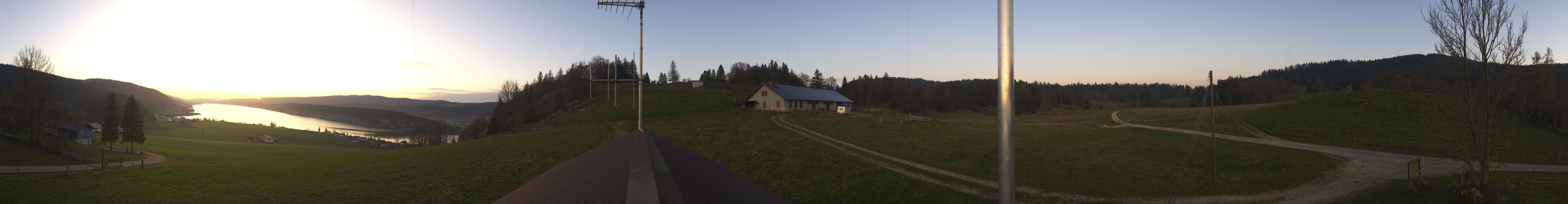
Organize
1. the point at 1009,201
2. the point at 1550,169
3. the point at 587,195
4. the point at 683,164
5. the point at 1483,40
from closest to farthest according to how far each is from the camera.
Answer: the point at 1009,201
the point at 587,195
the point at 683,164
the point at 1483,40
the point at 1550,169

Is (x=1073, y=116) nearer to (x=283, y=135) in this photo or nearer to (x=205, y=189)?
(x=205, y=189)

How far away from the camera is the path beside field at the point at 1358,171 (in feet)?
53.2

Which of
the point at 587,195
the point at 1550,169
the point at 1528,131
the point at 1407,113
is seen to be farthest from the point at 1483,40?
the point at 1407,113

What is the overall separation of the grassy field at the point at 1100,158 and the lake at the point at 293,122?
A: 121841 mm

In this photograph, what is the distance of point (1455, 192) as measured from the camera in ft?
49.1

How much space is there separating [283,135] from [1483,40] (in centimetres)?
12562

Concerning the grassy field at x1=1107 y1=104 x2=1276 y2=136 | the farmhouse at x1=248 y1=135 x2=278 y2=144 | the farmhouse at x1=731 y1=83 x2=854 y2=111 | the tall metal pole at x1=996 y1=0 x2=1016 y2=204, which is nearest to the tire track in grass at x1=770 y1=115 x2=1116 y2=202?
the tall metal pole at x1=996 y1=0 x2=1016 y2=204

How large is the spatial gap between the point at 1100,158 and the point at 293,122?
231512mm

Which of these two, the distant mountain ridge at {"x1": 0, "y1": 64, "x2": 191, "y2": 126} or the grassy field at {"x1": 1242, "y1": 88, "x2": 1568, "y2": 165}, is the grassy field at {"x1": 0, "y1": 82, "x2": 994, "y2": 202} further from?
the distant mountain ridge at {"x1": 0, "y1": 64, "x2": 191, "y2": 126}

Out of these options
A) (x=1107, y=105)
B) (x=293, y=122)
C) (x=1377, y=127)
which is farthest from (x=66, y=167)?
(x=293, y=122)

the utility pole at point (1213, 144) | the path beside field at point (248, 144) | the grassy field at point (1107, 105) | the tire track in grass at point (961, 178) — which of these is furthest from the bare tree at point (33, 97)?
the grassy field at point (1107, 105)

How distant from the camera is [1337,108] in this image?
155 feet

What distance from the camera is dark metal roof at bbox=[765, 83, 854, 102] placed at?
201 feet

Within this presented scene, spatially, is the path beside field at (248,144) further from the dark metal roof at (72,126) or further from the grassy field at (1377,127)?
the grassy field at (1377,127)
